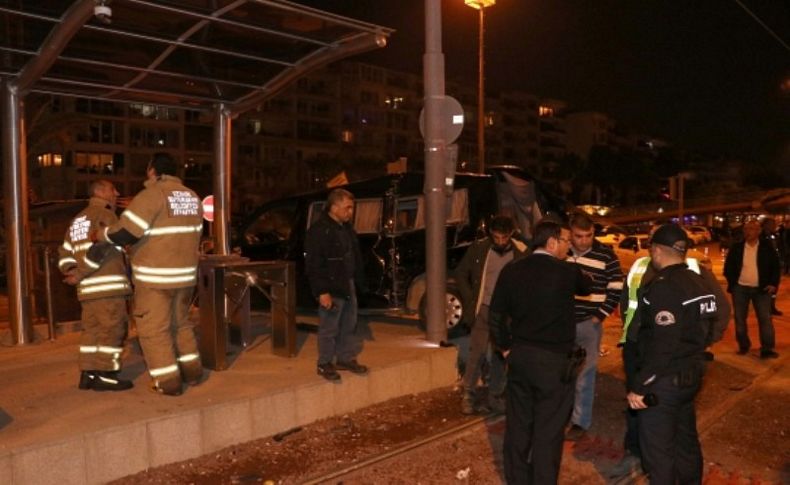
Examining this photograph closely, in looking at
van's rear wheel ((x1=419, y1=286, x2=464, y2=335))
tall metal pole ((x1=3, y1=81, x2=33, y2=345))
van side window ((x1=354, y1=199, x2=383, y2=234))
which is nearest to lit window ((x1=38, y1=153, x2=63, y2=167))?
van side window ((x1=354, y1=199, x2=383, y2=234))

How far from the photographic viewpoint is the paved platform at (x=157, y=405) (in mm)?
4527

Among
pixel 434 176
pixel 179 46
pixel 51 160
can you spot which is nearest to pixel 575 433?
pixel 434 176

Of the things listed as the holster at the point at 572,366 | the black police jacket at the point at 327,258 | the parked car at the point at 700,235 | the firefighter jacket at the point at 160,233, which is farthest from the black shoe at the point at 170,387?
the parked car at the point at 700,235

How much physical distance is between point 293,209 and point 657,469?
25.3 feet

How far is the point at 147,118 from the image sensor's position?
6266 centimetres

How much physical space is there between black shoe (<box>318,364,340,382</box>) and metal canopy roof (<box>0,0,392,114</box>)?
139 inches

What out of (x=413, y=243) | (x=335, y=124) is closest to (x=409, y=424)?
(x=413, y=243)

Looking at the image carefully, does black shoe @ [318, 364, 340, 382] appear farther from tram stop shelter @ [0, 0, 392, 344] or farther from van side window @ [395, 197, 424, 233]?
van side window @ [395, 197, 424, 233]

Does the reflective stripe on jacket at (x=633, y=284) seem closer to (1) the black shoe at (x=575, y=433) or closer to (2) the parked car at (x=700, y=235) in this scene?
(1) the black shoe at (x=575, y=433)

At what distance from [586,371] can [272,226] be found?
6.60 metres

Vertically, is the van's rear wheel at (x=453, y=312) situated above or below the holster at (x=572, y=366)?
→ below

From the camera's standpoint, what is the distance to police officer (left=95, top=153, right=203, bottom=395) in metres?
5.26

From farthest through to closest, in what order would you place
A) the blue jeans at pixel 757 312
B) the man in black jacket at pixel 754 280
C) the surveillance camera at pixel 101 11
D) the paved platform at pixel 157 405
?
the blue jeans at pixel 757 312 → the man in black jacket at pixel 754 280 → the surveillance camera at pixel 101 11 → the paved platform at pixel 157 405

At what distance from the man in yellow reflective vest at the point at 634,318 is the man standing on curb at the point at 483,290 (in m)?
1.07
